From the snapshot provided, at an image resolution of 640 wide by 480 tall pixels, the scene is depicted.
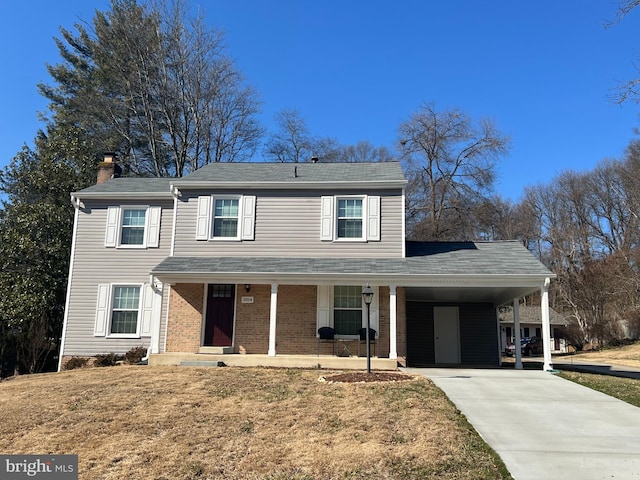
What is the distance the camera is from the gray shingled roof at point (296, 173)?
15.4 meters

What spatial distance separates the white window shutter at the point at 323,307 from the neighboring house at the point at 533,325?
79.4ft

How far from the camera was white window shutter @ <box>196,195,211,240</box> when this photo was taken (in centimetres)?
1520

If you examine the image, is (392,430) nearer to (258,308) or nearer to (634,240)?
(258,308)

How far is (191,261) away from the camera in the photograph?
47.6ft

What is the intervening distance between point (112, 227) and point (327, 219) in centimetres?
737

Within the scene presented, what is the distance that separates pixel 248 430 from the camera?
7023mm

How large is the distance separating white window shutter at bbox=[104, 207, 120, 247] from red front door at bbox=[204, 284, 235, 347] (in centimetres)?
414

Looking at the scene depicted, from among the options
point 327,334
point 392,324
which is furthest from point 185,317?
point 392,324

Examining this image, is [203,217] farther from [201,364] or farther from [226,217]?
[201,364]

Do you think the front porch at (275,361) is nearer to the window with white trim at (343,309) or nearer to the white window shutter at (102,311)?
the window with white trim at (343,309)

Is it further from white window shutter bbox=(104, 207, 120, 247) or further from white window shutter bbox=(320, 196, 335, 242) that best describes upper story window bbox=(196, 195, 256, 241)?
white window shutter bbox=(104, 207, 120, 247)

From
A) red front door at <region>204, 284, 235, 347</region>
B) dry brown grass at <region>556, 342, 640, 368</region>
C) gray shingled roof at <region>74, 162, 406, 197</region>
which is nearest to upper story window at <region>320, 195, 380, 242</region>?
gray shingled roof at <region>74, 162, 406, 197</region>

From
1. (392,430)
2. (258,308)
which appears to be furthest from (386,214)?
(392,430)

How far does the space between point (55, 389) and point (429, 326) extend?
40.3ft
